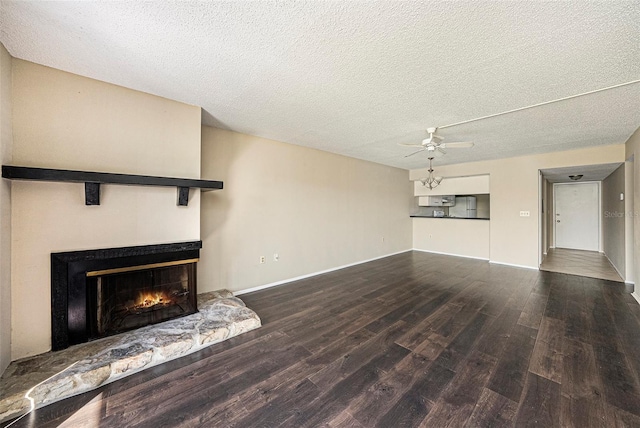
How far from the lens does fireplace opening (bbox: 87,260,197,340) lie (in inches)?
84.3

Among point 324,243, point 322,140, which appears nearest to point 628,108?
point 322,140

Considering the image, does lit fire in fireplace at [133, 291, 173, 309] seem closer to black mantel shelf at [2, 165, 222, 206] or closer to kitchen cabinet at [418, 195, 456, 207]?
black mantel shelf at [2, 165, 222, 206]

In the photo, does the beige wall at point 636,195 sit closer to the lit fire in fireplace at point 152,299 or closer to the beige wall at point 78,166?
the beige wall at point 78,166

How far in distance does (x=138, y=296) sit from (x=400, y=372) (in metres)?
2.59

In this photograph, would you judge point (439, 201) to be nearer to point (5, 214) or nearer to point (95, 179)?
point (95, 179)

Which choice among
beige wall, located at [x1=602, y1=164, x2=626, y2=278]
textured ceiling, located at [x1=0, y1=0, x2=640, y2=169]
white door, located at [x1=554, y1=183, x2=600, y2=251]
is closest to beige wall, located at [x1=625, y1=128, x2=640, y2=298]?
textured ceiling, located at [x1=0, y1=0, x2=640, y2=169]

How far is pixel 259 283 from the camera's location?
3.78 meters

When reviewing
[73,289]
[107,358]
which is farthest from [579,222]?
[73,289]

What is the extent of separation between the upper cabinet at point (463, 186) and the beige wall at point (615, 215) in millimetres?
2087

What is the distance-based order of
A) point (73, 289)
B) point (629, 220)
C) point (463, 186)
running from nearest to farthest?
point (73, 289)
point (629, 220)
point (463, 186)

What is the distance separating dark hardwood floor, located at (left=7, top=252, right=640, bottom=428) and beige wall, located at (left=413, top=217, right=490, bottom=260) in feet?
8.68

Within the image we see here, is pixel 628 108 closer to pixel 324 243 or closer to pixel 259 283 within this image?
pixel 324 243

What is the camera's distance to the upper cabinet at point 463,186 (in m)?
5.86

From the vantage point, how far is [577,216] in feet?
23.4
